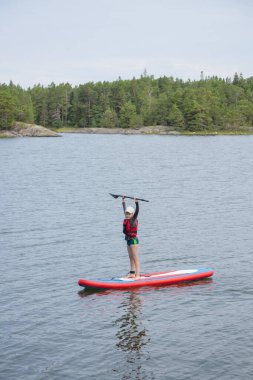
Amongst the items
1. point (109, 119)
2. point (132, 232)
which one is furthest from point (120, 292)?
point (109, 119)

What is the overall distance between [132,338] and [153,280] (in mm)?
5304

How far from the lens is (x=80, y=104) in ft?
649

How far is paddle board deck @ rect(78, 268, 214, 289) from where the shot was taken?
71.8ft

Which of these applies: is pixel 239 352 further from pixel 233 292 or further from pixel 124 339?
pixel 233 292

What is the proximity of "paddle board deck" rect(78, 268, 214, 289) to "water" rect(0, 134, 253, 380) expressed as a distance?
1.12 feet

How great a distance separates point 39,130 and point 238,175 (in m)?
108

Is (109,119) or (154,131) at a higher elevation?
(109,119)

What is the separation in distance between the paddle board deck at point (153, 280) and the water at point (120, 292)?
340 mm

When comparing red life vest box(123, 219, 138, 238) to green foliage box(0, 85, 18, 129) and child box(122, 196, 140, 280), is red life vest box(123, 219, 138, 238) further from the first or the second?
green foliage box(0, 85, 18, 129)

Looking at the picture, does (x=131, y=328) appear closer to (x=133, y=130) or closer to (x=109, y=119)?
(x=133, y=130)

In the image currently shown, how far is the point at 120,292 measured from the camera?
21750 mm

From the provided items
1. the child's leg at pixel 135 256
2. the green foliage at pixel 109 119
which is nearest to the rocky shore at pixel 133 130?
the green foliage at pixel 109 119

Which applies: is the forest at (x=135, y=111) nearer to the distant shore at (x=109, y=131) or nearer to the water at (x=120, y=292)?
the distant shore at (x=109, y=131)

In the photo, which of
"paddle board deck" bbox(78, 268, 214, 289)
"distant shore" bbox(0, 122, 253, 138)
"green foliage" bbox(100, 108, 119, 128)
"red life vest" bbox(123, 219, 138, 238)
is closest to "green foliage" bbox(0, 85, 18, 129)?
"distant shore" bbox(0, 122, 253, 138)
